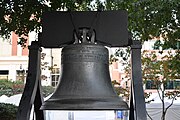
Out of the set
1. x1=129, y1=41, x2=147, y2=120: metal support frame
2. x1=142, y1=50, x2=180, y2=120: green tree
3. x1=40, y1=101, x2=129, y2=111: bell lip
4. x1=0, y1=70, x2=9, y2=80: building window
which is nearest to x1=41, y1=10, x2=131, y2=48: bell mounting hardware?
x1=129, y1=41, x2=147, y2=120: metal support frame

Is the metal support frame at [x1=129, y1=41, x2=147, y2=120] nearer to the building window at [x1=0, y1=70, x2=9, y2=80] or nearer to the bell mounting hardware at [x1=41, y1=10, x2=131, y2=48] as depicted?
the bell mounting hardware at [x1=41, y1=10, x2=131, y2=48]

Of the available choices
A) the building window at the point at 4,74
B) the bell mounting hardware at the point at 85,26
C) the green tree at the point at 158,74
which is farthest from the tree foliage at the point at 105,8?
the building window at the point at 4,74

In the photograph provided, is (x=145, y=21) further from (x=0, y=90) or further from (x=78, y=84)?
(x=0, y=90)

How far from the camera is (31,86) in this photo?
270 centimetres

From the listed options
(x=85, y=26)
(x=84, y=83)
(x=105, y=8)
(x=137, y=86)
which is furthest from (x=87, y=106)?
(x=105, y=8)

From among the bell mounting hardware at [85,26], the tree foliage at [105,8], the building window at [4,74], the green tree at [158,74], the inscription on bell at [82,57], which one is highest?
the tree foliage at [105,8]

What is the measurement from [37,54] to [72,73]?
1.05 feet

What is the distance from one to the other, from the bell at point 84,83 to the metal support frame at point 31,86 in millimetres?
148

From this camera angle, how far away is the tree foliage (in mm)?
6824

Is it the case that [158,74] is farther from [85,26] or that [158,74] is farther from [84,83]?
[84,83]

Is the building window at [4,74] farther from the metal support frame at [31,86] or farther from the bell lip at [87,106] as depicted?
the bell lip at [87,106]

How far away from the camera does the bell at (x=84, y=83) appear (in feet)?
8.46

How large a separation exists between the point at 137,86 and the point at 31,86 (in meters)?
0.81

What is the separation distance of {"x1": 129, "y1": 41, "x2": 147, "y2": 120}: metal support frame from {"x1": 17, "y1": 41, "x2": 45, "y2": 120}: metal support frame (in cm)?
75
